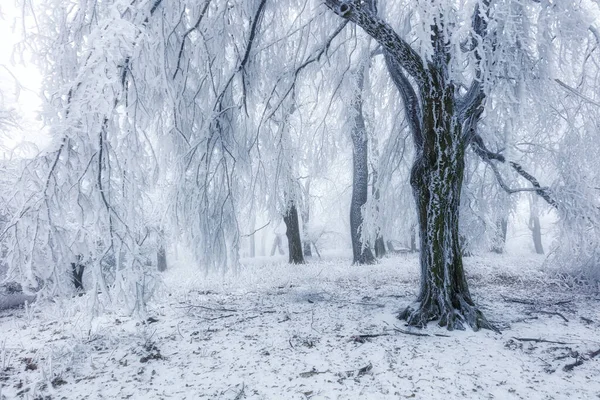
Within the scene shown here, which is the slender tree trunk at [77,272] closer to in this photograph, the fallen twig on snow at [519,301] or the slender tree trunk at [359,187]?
the fallen twig on snow at [519,301]

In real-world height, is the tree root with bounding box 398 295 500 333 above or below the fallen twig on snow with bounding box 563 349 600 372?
above

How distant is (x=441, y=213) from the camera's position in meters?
4.52

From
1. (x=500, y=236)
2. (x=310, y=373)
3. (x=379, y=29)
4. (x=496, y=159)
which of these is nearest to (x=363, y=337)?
(x=310, y=373)

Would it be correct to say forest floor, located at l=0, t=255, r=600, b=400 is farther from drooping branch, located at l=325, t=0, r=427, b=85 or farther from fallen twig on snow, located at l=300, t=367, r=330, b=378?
drooping branch, located at l=325, t=0, r=427, b=85

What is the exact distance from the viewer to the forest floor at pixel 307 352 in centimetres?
312

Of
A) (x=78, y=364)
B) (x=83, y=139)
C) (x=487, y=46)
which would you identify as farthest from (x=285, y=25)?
Result: (x=78, y=364)

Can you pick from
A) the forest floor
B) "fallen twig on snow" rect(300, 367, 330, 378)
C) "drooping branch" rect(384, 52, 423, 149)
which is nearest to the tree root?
the forest floor

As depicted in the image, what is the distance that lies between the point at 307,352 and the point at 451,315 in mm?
1916

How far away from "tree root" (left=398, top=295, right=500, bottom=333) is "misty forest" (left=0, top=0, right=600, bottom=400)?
0.02 m

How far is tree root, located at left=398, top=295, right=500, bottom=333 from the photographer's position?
14.2ft

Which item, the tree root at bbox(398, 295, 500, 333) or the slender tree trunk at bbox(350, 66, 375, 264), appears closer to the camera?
the tree root at bbox(398, 295, 500, 333)

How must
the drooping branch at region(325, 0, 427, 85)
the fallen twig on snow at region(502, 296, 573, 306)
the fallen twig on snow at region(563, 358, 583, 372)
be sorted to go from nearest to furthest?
the fallen twig on snow at region(563, 358, 583, 372) < the drooping branch at region(325, 0, 427, 85) < the fallen twig on snow at region(502, 296, 573, 306)

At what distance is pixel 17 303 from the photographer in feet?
28.4

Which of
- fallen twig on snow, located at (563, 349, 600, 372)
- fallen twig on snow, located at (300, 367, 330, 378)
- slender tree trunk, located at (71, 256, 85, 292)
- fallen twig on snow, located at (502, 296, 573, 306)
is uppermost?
slender tree trunk, located at (71, 256, 85, 292)
